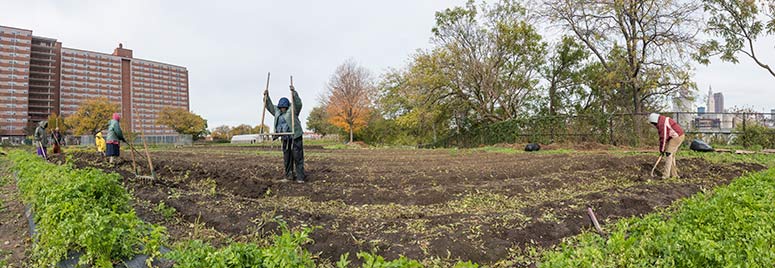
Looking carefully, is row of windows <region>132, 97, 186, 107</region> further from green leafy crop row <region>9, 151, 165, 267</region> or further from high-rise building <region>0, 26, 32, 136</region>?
green leafy crop row <region>9, 151, 165, 267</region>

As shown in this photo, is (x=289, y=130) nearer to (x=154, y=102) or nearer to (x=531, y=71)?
(x=531, y=71)

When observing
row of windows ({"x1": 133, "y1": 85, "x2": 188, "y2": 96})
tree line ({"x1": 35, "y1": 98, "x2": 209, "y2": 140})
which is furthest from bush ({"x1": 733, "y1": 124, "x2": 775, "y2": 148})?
row of windows ({"x1": 133, "y1": 85, "x2": 188, "y2": 96})

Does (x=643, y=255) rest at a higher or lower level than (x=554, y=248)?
higher

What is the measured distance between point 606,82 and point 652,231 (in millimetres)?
20769

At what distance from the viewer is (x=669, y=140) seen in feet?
25.6

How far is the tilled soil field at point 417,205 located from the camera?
11.6 ft

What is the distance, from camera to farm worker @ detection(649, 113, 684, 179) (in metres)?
7.55

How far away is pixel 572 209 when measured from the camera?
4570 mm

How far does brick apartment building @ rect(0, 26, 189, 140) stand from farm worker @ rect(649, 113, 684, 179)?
224ft

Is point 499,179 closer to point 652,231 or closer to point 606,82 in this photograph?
point 652,231

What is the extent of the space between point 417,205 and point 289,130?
11.2 feet

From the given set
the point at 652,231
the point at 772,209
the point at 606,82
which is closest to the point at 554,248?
the point at 652,231

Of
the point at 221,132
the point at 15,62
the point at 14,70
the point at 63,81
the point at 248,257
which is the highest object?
the point at 15,62

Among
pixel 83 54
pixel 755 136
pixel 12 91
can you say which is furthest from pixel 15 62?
pixel 755 136
